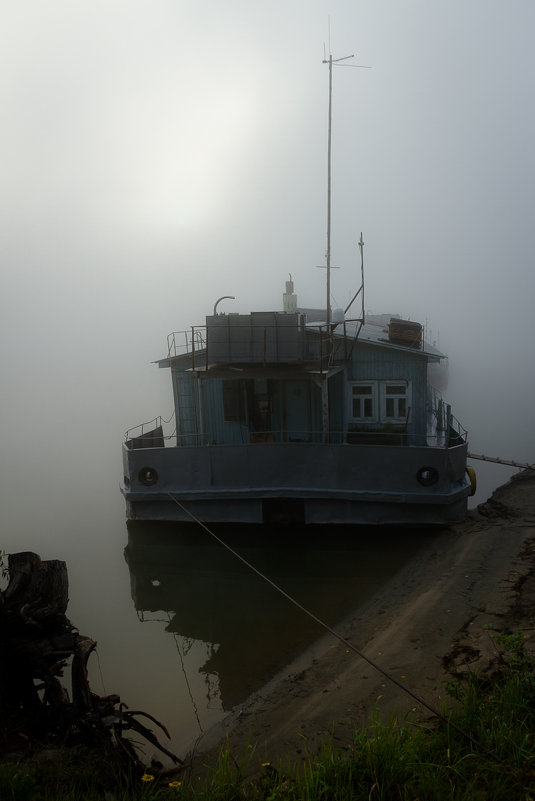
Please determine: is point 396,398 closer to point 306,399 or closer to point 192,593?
point 306,399

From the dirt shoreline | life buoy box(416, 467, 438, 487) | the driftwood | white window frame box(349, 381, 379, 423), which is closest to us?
the driftwood

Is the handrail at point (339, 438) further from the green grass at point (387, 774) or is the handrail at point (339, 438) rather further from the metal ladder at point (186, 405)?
the green grass at point (387, 774)

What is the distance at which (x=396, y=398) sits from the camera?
15.0m

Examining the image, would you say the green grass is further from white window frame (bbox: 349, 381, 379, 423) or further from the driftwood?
white window frame (bbox: 349, 381, 379, 423)

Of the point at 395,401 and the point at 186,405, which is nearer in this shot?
the point at 395,401

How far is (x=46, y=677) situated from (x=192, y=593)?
6.53 meters

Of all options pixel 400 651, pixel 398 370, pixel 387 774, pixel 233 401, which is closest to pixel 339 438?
pixel 398 370

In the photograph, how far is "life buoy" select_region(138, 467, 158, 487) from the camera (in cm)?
1411

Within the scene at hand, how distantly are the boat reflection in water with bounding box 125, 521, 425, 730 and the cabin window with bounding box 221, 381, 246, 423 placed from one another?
108 inches

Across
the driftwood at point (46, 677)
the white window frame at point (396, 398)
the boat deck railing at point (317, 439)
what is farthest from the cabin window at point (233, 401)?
the driftwood at point (46, 677)

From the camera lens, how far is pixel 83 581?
1294 cm

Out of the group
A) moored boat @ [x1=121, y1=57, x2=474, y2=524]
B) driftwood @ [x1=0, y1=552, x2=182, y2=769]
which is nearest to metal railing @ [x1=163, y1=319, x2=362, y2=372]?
moored boat @ [x1=121, y1=57, x2=474, y2=524]

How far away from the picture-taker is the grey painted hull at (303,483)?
13.4 metres

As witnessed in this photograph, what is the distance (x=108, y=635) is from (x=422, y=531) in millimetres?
7220
